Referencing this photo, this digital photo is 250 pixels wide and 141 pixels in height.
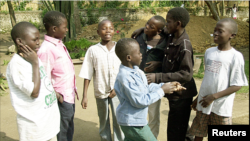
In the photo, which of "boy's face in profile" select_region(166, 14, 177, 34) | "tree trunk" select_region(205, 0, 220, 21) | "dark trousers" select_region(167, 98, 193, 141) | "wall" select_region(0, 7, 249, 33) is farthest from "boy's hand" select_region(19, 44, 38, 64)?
"wall" select_region(0, 7, 249, 33)

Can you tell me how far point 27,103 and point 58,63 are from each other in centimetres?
58

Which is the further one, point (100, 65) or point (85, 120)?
point (85, 120)

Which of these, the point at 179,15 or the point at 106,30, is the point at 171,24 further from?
the point at 106,30

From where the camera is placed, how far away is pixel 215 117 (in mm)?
2385

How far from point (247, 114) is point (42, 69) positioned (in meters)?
3.59

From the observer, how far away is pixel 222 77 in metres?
2.30

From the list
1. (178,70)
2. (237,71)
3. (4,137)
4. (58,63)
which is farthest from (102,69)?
(4,137)

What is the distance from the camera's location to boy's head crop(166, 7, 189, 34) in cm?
244

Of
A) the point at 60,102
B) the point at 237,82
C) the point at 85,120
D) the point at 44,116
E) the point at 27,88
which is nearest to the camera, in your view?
the point at 27,88

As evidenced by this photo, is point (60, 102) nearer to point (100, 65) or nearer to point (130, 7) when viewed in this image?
point (100, 65)

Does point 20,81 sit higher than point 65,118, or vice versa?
point 20,81

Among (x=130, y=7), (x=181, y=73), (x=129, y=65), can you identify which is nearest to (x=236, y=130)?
(x=181, y=73)

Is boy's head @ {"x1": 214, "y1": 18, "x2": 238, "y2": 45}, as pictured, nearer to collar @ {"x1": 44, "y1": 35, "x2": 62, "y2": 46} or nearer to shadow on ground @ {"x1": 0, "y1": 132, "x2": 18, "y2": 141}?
collar @ {"x1": 44, "y1": 35, "x2": 62, "y2": 46}

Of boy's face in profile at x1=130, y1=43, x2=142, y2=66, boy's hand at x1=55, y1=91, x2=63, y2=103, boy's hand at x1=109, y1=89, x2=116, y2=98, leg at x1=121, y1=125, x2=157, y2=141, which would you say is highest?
boy's face in profile at x1=130, y1=43, x2=142, y2=66
